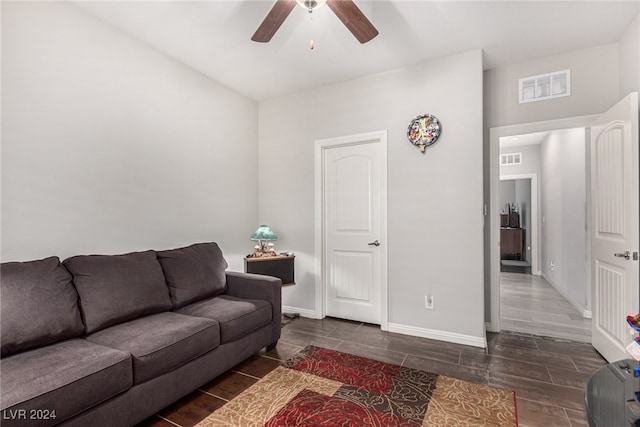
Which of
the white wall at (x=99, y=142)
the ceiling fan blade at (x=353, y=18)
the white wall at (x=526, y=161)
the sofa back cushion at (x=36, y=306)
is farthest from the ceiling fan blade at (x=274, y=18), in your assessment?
the white wall at (x=526, y=161)

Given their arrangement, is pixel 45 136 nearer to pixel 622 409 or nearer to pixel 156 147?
pixel 156 147

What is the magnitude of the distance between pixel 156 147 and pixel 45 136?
865mm

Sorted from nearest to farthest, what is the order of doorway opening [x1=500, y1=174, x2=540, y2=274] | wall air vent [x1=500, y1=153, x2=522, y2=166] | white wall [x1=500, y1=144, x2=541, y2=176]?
white wall [x1=500, y1=144, x2=541, y2=176] < wall air vent [x1=500, y1=153, x2=522, y2=166] < doorway opening [x1=500, y1=174, x2=540, y2=274]

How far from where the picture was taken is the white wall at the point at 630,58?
2.51 meters

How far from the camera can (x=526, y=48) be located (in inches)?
118

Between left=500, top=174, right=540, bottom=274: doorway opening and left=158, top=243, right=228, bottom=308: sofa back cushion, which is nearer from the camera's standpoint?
left=158, top=243, right=228, bottom=308: sofa back cushion

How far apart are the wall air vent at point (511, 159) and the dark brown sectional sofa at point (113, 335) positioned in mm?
6581

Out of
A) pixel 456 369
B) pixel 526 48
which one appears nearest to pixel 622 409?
pixel 456 369

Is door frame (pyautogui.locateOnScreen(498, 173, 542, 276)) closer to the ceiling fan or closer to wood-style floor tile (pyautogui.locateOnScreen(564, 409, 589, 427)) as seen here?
wood-style floor tile (pyautogui.locateOnScreen(564, 409, 589, 427))

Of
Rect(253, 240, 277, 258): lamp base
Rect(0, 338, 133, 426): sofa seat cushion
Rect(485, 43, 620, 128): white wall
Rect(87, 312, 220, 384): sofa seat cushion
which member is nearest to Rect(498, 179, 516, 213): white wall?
Rect(485, 43, 620, 128): white wall

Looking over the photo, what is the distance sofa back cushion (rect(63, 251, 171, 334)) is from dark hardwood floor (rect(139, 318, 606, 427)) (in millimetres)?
687

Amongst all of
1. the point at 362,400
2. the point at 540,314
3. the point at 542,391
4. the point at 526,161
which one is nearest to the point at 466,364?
the point at 542,391

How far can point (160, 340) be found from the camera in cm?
192

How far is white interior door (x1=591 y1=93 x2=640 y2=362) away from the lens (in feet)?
7.51
